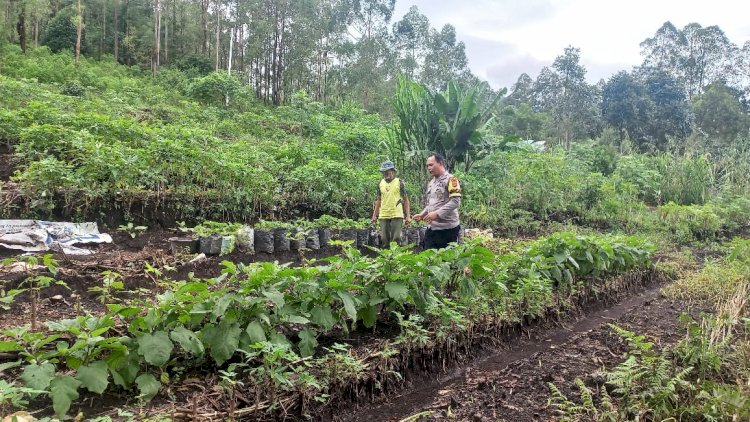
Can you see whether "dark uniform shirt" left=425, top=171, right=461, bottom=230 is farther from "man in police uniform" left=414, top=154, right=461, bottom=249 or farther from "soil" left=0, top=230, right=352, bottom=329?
"soil" left=0, top=230, right=352, bottom=329

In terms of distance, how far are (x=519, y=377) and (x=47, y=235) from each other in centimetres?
557

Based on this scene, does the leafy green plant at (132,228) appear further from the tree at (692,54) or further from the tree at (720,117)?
the tree at (692,54)

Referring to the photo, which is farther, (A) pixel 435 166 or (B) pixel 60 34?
(B) pixel 60 34

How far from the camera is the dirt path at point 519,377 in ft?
8.88

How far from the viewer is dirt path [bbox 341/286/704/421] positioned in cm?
271

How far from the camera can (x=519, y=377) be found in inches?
123

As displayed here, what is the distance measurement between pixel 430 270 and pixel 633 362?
1.46m

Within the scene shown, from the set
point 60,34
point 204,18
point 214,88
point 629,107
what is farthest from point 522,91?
point 60,34

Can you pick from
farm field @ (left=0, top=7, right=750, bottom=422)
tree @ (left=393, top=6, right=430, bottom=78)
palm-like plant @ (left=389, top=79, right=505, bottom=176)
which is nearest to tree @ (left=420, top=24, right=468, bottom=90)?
tree @ (left=393, top=6, right=430, bottom=78)

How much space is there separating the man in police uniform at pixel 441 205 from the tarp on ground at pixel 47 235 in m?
4.10

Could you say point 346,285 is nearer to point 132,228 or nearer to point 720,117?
point 132,228

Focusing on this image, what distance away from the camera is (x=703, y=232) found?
12.8 meters

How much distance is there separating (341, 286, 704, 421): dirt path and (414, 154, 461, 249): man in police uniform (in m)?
1.53

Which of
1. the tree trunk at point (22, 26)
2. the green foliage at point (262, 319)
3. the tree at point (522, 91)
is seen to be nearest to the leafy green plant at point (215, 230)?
the green foliage at point (262, 319)
